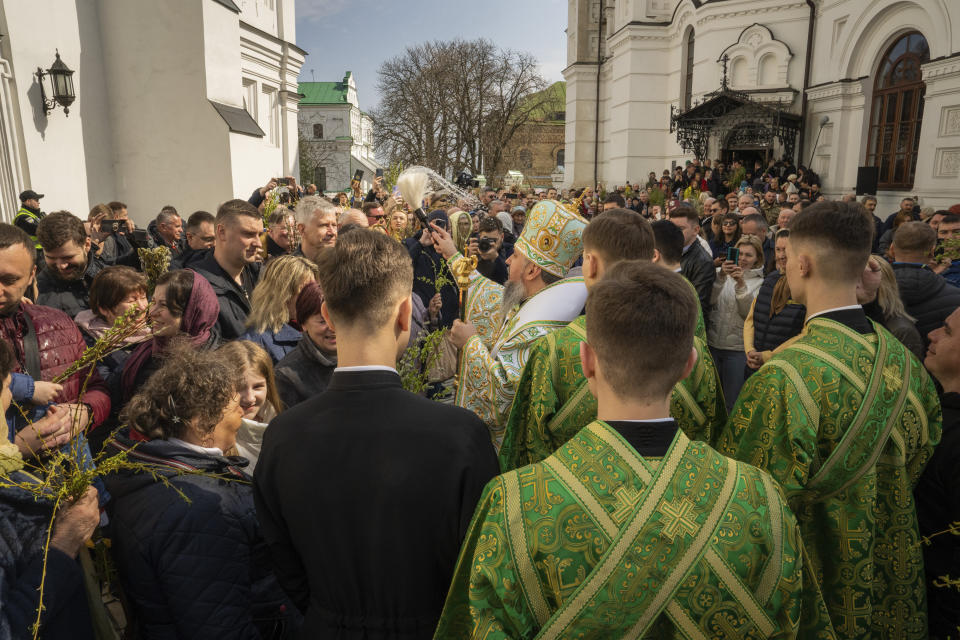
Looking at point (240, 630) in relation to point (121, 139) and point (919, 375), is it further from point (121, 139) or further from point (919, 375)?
point (121, 139)

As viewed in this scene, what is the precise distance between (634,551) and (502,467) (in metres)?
1.29

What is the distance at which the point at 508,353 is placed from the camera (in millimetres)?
2820

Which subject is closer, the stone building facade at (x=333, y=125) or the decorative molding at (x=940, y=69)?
the decorative molding at (x=940, y=69)

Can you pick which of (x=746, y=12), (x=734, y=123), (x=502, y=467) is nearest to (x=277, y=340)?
(x=502, y=467)

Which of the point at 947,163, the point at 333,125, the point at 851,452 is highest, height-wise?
the point at 333,125

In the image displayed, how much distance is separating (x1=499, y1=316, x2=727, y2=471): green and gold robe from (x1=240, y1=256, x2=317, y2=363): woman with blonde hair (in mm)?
1664

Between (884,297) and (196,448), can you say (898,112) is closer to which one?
(884,297)

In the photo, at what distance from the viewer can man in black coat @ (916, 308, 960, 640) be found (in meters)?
2.39

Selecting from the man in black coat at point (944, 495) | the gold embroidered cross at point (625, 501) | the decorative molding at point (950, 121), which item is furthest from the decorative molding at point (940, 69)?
the gold embroidered cross at point (625, 501)

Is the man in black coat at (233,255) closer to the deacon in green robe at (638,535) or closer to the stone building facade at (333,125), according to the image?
the deacon in green robe at (638,535)

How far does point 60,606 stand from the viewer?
1781 mm

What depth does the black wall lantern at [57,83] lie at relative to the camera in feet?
30.5

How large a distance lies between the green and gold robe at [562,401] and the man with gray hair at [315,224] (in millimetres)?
2964

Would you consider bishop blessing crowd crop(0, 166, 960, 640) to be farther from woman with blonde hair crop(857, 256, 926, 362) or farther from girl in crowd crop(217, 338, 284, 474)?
woman with blonde hair crop(857, 256, 926, 362)
